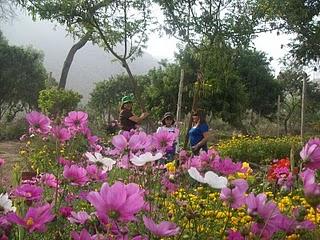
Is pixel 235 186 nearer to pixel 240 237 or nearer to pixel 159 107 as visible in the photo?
pixel 240 237

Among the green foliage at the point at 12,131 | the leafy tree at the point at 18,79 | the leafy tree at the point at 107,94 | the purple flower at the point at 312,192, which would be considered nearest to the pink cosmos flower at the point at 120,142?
the purple flower at the point at 312,192

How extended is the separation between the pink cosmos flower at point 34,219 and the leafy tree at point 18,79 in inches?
912

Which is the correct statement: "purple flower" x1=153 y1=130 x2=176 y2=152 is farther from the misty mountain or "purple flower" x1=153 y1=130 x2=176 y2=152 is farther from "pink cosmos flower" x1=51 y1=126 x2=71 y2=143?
the misty mountain

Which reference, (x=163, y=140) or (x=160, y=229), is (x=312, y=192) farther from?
(x=163, y=140)

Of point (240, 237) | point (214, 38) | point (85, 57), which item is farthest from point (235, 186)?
point (85, 57)

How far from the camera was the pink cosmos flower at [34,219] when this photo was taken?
98 cm

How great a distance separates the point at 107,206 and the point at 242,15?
9.05 meters

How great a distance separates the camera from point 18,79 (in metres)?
23.7

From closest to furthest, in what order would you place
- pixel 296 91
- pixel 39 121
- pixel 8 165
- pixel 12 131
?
pixel 39 121, pixel 8 165, pixel 12 131, pixel 296 91

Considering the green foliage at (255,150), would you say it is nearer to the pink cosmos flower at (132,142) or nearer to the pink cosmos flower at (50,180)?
the pink cosmos flower at (50,180)

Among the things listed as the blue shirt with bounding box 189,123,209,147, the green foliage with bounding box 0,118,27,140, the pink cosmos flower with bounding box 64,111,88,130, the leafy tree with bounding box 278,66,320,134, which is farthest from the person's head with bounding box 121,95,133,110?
the leafy tree with bounding box 278,66,320,134

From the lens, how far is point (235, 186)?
108cm

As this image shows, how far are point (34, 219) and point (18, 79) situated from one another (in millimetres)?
23511

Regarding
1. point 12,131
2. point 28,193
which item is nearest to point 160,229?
point 28,193
